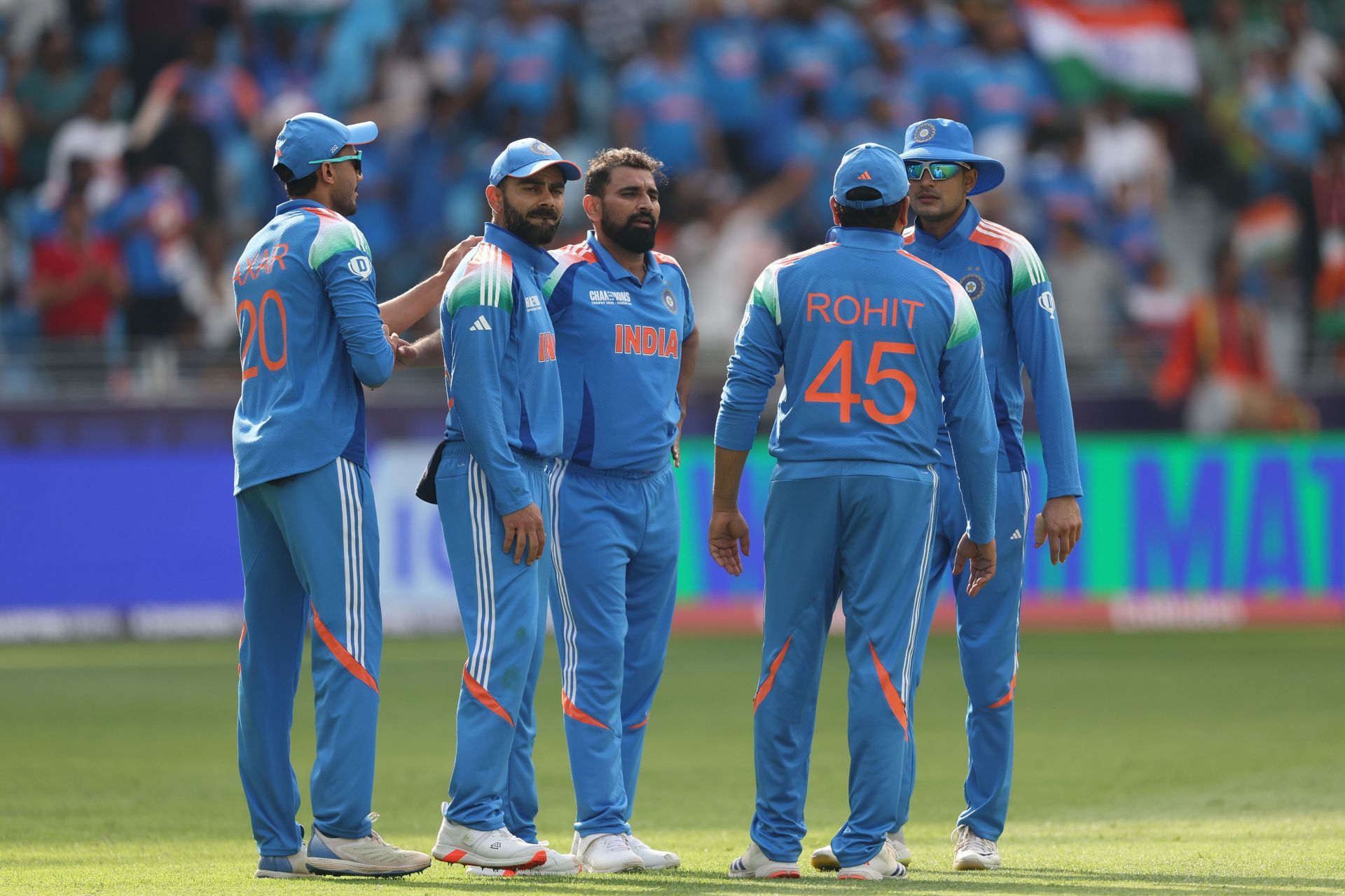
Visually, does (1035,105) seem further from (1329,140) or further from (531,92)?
(531,92)

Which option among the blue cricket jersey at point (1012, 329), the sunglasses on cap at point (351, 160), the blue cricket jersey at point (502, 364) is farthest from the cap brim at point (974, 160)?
the sunglasses on cap at point (351, 160)

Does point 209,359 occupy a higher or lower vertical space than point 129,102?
lower

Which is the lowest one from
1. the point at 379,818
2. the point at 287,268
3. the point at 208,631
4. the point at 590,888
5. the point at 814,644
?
the point at 208,631

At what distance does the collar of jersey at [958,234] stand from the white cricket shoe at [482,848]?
2.84m

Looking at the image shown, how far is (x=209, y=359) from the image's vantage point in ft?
54.5

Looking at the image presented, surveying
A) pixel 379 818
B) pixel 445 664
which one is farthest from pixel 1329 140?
pixel 379 818

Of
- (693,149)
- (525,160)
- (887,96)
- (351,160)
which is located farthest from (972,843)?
(887,96)

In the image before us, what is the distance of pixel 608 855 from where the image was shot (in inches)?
268

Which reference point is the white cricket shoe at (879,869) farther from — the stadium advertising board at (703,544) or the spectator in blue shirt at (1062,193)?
the spectator in blue shirt at (1062,193)

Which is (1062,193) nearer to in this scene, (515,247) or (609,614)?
(515,247)

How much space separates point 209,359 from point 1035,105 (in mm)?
9317

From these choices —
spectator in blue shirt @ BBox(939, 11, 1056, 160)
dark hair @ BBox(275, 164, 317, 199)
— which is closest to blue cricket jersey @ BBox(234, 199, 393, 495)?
dark hair @ BBox(275, 164, 317, 199)

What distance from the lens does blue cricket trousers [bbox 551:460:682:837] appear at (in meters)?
6.99

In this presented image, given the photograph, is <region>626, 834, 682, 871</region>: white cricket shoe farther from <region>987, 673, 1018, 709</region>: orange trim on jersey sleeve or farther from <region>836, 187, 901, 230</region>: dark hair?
<region>836, 187, 901, 230</region>: dark hair
